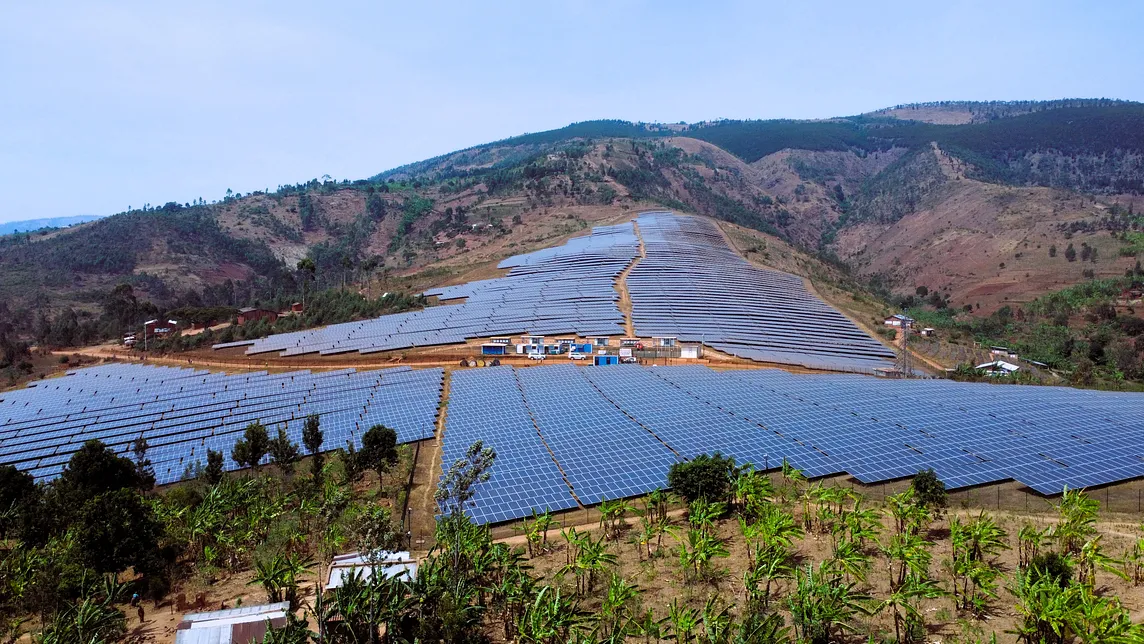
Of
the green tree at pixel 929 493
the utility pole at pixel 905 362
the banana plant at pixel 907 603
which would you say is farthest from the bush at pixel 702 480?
the utility pole at pixel 905 362

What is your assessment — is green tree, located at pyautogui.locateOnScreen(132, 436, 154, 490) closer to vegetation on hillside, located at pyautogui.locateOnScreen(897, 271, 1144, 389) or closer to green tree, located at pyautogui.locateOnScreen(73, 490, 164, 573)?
green tree, located at pyautogui.locateOnScreen(73, 490, 164, 573)

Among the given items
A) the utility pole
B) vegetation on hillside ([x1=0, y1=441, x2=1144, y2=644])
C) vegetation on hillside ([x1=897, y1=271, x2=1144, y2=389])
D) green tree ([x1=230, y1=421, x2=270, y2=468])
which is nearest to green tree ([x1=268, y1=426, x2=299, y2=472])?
green tree ([x1=230, y1=421, x2=270, y2=468])

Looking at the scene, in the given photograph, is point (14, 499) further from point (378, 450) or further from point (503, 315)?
point (503, 315)

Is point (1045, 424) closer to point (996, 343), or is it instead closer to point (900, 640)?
point (900, 640)

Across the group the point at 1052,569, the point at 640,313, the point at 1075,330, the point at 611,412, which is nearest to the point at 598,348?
the point at 640,313

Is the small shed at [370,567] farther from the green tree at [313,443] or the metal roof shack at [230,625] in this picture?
the green tree at [313,443]

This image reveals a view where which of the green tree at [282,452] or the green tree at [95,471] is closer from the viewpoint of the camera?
the green tree at [95,471]
